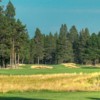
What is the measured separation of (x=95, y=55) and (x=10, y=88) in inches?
5349

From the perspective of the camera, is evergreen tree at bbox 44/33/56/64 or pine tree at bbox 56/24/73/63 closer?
pine tree at bbox 56/24/73/63

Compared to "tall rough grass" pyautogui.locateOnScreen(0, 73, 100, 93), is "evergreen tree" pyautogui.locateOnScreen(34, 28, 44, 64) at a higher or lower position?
higher

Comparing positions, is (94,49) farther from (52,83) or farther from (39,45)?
(52,83)

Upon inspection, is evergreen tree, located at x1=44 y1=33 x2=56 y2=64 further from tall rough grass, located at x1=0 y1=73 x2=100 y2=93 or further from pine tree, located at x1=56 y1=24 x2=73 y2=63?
tall rough grass, located at x1=0 y1=73 x2=100 y2=93

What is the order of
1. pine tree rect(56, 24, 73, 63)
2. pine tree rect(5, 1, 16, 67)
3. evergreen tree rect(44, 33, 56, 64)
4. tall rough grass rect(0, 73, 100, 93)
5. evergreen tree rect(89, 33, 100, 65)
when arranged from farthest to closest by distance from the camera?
evergreen tree rect(44, 33, 56, 64) < pine tree rect(56, 24, 73, 63) < evergreen tree rect(89, 33, 100, 65) < pine tree rect(5, 1, 16, 67) < tall rough grass rect(0, 73, 100, 93)

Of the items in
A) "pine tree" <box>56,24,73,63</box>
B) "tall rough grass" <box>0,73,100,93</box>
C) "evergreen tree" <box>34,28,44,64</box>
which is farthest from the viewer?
"pine tree" <box>56,24,73,63</box>

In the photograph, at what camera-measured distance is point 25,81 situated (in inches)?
1956

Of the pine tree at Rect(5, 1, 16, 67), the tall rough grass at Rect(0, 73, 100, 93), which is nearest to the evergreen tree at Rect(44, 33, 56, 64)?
the pine tree at Rect(5, 1, 16, 67)

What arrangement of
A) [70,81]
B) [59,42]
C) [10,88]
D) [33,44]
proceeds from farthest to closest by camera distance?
[59,42] → [33,44] → [70,81] → [10,88]

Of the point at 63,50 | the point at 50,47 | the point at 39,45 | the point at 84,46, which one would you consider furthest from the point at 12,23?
the point at 84,46

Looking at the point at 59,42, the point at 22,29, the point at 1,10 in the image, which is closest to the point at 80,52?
the point at 59,42

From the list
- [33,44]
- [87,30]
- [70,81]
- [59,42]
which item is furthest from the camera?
[87,30]

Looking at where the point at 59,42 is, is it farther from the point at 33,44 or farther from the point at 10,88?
the point at 10,88

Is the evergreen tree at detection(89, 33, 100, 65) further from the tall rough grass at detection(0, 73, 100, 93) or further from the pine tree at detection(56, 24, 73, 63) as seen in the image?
the tall rough grass at detection(0, 73, 100, 93)
